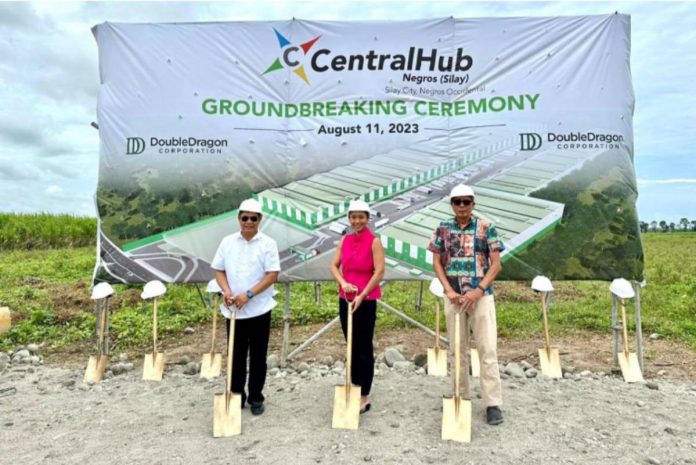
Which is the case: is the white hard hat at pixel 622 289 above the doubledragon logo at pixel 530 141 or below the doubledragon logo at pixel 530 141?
below

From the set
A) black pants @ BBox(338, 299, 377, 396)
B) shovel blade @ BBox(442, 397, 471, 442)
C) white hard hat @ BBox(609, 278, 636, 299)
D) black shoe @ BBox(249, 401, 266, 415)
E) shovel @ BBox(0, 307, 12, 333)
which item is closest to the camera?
shovel @ BBox(0, 307, 12, 333)

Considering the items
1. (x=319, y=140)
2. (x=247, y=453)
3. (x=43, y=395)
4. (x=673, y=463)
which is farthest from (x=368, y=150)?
(x=43, y=395)

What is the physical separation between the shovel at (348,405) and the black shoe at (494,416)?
1081 millimetres

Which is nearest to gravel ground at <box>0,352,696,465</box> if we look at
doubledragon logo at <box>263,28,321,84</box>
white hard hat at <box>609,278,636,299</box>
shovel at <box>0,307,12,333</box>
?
white hard hat at <box>609,278,636,299</box>

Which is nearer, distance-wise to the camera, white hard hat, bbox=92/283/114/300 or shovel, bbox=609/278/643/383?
shovel, bbox=609/278/643/383

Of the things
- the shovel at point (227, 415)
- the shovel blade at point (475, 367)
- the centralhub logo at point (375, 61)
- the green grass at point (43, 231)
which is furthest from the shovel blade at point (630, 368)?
the green grass at point (43, 231)

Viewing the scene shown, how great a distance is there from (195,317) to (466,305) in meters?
5.62

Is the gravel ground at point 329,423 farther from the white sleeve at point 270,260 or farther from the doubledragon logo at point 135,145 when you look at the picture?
the doubledragon logo at point 135,145

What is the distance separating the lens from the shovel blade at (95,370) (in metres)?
5.21

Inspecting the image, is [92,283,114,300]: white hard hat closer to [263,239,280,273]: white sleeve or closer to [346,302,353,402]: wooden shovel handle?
[263,239,280,273]: white sleeve

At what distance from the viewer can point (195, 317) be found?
8125 millimetres

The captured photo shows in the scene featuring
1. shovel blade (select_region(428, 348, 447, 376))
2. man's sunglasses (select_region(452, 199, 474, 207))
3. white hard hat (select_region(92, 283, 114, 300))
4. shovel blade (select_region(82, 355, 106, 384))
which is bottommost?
shovel blade (select_region(82, 355, 106, 384))

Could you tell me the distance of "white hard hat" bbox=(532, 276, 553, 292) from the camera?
497 centimetres

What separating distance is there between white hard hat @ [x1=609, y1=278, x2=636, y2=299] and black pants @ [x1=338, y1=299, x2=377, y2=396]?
2.67 m
